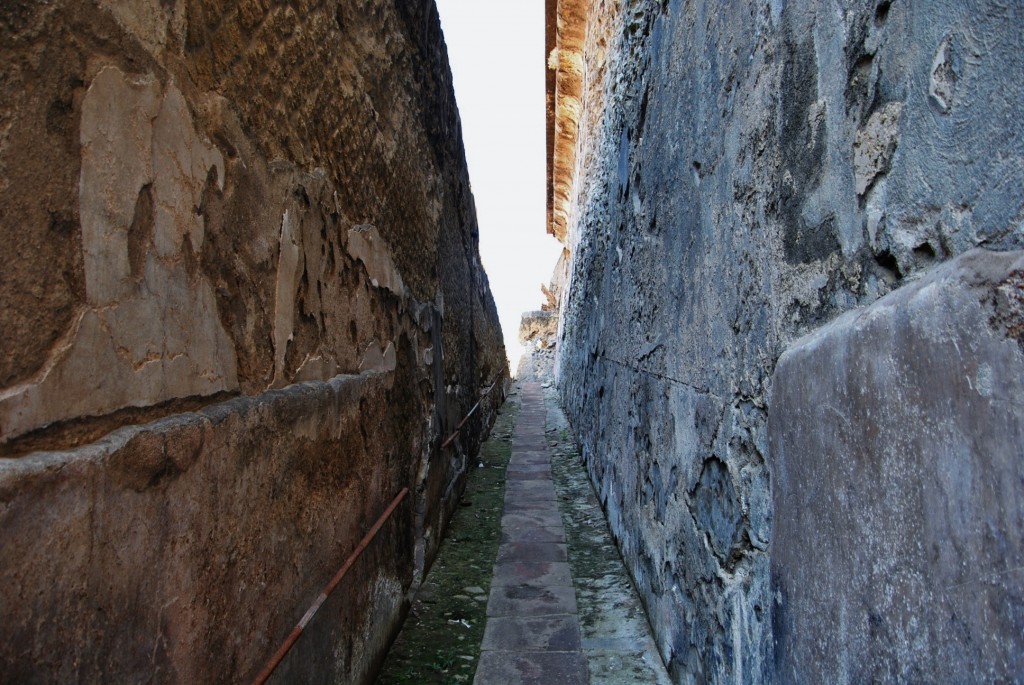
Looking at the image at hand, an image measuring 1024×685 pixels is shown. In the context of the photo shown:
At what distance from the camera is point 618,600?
289cm

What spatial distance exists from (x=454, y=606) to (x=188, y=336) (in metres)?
2.05

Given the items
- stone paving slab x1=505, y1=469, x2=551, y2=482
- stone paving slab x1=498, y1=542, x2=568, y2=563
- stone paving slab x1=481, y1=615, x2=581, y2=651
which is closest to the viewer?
stone paving slab x1=481, y1=615, x2=581, y2=651

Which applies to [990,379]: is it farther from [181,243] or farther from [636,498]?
[636,498]

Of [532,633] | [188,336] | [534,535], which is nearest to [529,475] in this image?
[534,535]

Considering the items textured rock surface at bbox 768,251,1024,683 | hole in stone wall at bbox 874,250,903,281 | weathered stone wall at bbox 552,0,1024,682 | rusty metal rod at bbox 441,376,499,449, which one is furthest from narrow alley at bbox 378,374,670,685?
hole in stone wall at bbox 874,250,903,281

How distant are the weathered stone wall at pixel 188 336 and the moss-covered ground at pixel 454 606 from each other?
0.14m

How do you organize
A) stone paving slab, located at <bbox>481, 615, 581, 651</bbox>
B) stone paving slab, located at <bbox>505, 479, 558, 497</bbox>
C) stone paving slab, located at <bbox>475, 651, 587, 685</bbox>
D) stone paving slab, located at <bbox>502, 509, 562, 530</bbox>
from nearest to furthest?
1. stone paving slab, located at <bbox>475, 651, 587, 685</bbox>
2. stone paving slab, located at <bbox>481, 615, 581, 651</bbox>
3. stone paving slab, located at <bbox>502, 509, 562, 530</bbox>
4. stone paving slab, located at <bbox>505, 479, 558, 497</bbox>

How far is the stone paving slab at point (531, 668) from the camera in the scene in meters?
2.26

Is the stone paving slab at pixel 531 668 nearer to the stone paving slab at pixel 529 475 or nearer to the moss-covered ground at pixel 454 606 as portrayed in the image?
the moss-covered ground at pixel 454 606

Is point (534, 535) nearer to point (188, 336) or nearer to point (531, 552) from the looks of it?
point (531, 552)

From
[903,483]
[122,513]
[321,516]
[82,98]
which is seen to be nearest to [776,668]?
[903,483]

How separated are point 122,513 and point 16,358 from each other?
26cm

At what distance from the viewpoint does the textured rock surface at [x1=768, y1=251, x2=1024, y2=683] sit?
2.27 ft

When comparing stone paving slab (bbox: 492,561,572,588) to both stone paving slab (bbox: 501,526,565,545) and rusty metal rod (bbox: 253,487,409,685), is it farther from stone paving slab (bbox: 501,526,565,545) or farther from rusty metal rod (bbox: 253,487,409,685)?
rusty metal rod (bbox: 253,487,409,685)
